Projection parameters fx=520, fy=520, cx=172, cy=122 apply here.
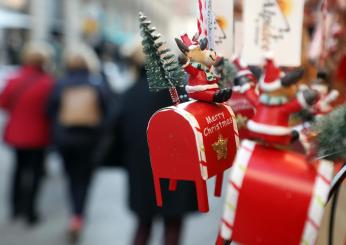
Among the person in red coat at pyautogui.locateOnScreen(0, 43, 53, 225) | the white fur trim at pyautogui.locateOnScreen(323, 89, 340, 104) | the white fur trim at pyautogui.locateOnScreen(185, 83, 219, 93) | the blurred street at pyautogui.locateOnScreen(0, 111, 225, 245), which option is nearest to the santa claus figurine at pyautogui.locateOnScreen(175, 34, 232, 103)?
the white fur trim at pyautogui.locateOnScreen(185, 83, 219, 93)

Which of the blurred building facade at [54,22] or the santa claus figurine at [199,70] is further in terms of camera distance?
the blurred building facade at [54,22]

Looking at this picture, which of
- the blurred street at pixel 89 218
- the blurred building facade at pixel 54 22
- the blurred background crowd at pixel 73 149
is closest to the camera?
the blurred background crowd at pixel 73 149

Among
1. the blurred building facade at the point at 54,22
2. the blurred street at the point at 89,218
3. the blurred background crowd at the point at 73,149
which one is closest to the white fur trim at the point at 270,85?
the blurred background crowd at the point at 73,149

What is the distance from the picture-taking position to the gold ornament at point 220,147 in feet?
2.39

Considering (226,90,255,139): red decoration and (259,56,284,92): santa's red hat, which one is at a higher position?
(259,56,284,92): santa's red hat

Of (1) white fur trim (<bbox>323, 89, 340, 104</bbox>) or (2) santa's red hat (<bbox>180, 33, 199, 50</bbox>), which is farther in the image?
(1) white fur trim (<bbox>323, 89, 340, 104</bbox>)

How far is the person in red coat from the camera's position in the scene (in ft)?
11.2

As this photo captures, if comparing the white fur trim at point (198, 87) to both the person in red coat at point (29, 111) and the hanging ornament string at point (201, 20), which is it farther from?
the person in red coat at point (29, 111)

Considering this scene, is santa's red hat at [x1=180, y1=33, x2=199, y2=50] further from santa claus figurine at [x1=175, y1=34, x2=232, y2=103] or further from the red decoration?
the red decoration

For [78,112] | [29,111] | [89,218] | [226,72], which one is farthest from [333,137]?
[89,218]

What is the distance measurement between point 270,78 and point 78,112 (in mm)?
2572

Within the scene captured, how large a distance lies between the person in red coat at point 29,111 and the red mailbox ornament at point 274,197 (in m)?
2.92

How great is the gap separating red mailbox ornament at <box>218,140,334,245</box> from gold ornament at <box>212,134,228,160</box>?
0.28 ft

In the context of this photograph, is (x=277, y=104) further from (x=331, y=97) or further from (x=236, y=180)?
(x=331, y=97)
